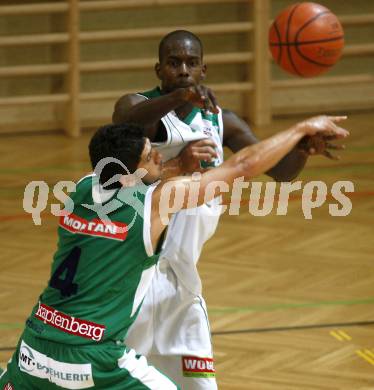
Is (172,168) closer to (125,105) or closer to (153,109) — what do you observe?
(153,109)

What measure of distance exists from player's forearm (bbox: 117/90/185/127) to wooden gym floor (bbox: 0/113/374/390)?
1.67 meters

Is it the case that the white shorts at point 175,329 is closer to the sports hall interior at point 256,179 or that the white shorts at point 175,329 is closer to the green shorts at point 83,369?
the sports hall interior at point 256,179

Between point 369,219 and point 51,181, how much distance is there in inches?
126

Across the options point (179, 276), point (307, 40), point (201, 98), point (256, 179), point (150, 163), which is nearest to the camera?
point (150, 163)

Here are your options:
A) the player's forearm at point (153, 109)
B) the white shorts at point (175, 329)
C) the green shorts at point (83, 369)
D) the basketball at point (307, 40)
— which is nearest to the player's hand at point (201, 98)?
the player's forearm at point (153, 109)

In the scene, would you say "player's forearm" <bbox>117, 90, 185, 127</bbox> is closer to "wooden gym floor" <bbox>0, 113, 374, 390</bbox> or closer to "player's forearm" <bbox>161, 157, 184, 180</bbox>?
"player's forearm" <bbox>161, 157, 184, 180</bbox>

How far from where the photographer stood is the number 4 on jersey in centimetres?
418

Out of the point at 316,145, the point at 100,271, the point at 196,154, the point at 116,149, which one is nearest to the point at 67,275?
the point at 100,271

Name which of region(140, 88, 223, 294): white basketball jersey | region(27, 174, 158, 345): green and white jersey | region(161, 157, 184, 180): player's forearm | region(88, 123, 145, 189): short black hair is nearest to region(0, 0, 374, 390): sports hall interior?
region(140, 88, 223, 294): white basketball jersey

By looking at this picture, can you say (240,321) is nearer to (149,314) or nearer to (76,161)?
(149,314)

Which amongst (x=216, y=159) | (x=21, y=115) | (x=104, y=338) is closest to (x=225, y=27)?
(x=21, y=115)

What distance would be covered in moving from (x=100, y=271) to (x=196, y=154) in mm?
946

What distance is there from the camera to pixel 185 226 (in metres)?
5.22

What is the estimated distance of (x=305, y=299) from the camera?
23.7ft
